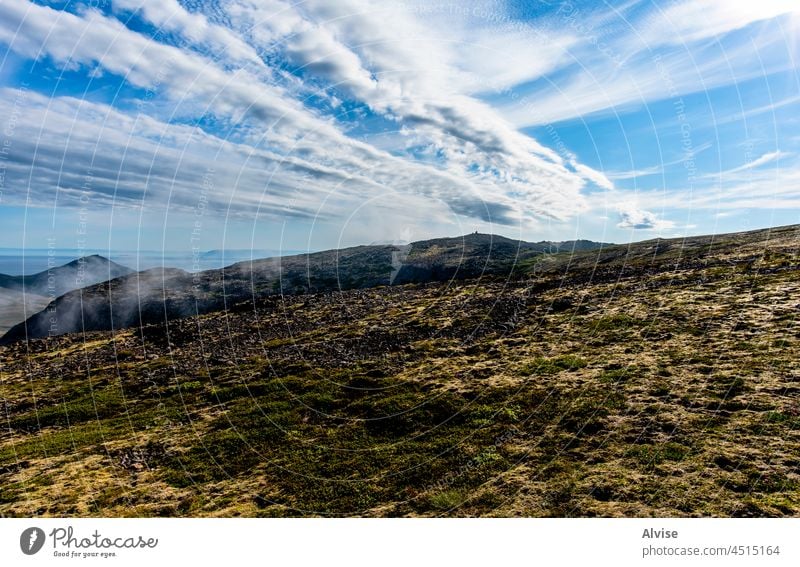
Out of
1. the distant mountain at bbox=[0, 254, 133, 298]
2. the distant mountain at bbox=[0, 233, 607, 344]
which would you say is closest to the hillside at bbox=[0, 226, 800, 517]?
the distant mountain at bbox=[0, 233, 607, 344]

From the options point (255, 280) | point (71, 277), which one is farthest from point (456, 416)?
point (71, 277)

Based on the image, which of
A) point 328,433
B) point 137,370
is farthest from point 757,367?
point 137,370

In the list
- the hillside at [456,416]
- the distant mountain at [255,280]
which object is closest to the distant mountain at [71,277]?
the distant mountain at [255,280]

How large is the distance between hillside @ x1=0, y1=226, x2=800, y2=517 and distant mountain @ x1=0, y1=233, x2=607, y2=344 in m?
38.4

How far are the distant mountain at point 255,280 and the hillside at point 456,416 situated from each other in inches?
1514

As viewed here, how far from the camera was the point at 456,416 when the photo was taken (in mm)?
25234

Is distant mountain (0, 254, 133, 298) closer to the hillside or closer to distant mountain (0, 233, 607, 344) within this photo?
distant mountain (0, 233, 607, 344)

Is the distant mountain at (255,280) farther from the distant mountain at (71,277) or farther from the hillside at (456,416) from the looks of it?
the hillside at (456,416)

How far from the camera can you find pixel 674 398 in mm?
23156

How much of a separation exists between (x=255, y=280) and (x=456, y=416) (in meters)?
104

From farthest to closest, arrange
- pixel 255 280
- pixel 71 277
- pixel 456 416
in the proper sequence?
pixel 71 277, pixel 255 280, pixel 456 416

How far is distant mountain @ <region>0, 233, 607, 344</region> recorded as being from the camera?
8875cm

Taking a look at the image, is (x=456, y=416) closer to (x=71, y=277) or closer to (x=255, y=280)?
(x=255, y=280)
